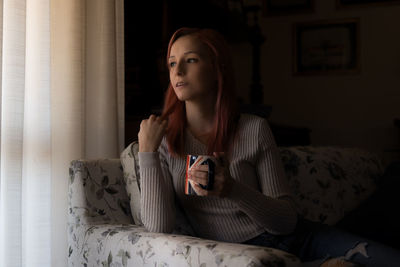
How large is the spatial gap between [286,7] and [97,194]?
8.77 feet

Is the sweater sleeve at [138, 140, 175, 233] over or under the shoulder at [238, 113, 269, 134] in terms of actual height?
under

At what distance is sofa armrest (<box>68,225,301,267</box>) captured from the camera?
2.78 feet

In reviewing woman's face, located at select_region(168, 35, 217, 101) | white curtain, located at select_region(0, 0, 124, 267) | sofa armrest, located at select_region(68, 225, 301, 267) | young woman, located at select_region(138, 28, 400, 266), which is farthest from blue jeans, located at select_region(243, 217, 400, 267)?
white curtain, located at select_region(0, 0, 124, 267)

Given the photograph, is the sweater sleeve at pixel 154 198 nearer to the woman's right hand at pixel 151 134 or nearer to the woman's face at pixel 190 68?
the woman's right hand at pixel 151 134

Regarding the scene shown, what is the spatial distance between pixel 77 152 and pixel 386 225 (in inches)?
40.3

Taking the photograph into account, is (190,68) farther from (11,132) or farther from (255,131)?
(11,132)

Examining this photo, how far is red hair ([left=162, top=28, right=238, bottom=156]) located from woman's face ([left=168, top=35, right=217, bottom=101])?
3 cm

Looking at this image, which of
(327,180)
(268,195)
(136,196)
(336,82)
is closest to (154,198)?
(136,196)

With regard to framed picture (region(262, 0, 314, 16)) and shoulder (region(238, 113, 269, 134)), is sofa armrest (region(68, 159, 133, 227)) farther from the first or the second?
framed picture (region(262, 0, 314, 16))

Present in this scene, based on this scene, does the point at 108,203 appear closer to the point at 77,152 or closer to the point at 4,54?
the point at 77,152

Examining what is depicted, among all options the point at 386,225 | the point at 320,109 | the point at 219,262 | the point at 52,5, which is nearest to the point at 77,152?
the point at 52,5

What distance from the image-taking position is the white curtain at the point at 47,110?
4.22 feet

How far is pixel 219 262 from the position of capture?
34.1 inches

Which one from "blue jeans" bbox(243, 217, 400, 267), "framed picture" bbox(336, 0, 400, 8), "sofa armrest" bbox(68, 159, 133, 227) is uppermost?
"framed picture" bbox(336, 0, 400, 8)
